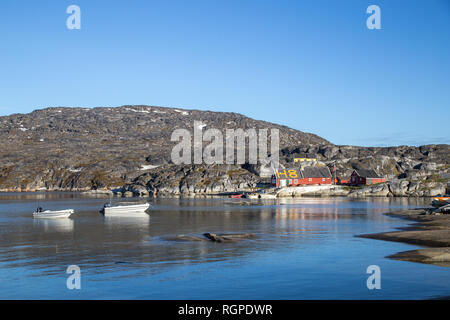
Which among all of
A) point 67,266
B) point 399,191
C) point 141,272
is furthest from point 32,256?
point 399,191

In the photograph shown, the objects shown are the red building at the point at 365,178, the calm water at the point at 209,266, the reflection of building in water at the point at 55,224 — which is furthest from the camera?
the red building at the point at 365,178

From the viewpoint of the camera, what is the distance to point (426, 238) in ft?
140

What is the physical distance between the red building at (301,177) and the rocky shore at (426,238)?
88260 millimetres

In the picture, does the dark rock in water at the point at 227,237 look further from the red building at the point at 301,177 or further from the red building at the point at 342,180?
the red building at the point at 342,180

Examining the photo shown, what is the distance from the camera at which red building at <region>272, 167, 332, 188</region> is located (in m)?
159

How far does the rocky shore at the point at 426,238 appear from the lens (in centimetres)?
3241

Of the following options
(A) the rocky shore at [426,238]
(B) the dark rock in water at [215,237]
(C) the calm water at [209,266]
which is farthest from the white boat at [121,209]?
(A) the rocky shore at [426,238]

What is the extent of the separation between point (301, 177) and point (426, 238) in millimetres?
119120

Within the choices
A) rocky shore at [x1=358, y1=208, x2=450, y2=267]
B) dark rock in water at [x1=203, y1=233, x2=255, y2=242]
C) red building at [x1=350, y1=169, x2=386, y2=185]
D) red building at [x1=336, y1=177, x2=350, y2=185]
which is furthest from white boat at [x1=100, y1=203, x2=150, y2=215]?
red building at [x1=336, y1=177, x2=350, y2=185]

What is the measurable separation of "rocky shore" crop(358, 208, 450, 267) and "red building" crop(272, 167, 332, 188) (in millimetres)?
88260

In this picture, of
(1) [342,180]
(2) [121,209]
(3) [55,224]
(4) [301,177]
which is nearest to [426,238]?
(3) [55,224]
